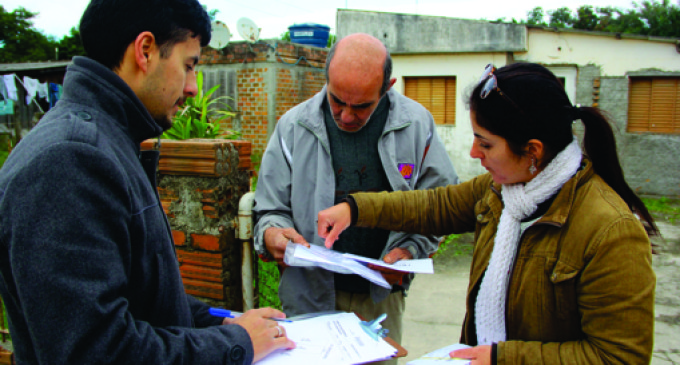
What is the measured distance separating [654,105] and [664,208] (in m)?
2.34

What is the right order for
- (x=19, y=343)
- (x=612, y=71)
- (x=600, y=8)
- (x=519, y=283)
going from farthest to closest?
(x=600, y=8)
(x=612, y=71)
(x=519, y=283)
(x=19, y=343)

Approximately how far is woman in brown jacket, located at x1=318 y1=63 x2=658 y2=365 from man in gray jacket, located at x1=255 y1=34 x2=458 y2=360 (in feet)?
1.93

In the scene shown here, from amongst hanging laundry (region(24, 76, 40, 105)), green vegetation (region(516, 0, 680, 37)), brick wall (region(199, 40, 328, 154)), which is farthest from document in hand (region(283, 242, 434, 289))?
green vegetation (region(516, 0, 680, 37))

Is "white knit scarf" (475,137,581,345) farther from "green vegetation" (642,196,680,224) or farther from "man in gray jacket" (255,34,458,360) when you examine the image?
"green vegetation" (642,196,680,224)

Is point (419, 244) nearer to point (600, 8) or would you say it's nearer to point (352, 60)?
point (352, 60)

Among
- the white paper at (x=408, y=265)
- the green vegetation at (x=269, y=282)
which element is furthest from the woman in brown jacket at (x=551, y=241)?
the green vegetation at (x=269, y=282)

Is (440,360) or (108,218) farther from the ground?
(108,218)

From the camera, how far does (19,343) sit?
1.05 meters

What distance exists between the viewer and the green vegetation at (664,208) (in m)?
8.79

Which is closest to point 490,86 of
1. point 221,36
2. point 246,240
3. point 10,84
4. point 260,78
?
point 246,240

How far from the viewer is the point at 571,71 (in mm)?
10375

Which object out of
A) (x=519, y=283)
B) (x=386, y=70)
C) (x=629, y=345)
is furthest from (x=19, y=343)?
(x=386, y=70)

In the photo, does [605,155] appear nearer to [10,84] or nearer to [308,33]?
[308,33]

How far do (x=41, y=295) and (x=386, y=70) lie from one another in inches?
64.3
